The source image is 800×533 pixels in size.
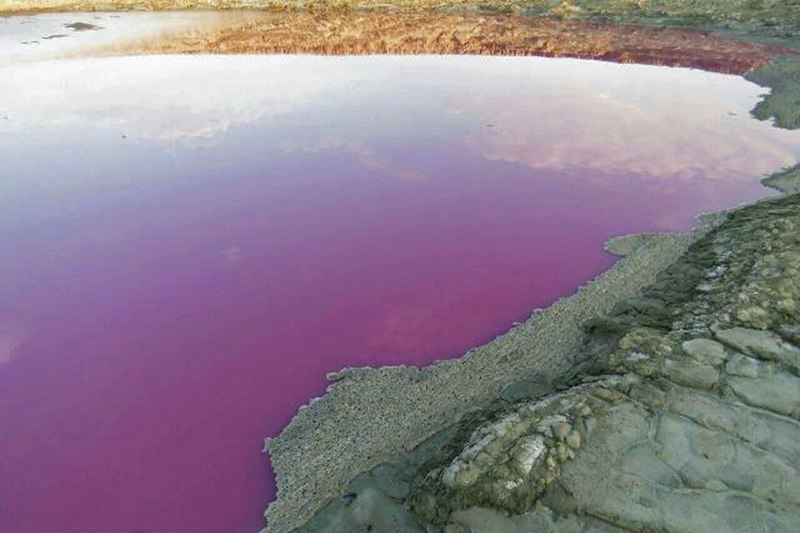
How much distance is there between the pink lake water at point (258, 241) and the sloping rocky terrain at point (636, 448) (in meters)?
2.38

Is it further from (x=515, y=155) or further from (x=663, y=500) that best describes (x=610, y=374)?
(x=515, y=155)

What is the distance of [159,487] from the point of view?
8359 mm

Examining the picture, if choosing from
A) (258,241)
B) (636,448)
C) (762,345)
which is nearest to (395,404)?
(636,448)

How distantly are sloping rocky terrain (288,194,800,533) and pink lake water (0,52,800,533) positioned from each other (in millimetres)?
2377

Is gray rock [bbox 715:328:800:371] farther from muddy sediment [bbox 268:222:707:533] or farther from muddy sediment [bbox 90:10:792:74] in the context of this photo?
muddy sediment [bbox 90:10:792:74]

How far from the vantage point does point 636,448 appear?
7.29 m

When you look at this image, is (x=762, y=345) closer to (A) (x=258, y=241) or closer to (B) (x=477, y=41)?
(A) (x=258, y=241)

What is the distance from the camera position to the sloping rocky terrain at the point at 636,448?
6598 mm

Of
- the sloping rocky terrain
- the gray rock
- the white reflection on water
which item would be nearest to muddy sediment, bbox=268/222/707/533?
the sloping rocky terrain

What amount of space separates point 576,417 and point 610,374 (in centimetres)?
141

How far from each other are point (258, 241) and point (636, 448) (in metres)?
10.3

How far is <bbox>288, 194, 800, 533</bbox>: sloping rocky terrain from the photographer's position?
21.6 feet

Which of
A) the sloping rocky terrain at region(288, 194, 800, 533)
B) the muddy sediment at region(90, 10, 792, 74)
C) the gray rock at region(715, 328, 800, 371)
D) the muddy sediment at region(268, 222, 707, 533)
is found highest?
the gray rock at region(715, 328, 800, 371)

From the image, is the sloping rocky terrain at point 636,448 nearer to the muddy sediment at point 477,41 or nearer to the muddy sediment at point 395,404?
the muddy sediment at point 395,404
